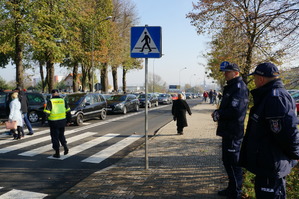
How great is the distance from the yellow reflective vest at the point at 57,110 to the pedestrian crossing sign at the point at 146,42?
2806mm

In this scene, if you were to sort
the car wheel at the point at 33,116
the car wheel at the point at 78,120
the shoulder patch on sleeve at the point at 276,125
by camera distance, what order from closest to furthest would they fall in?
the shoulder patch on sleeve at the point at 276,125 → the car wheel at the point at 78,120 → the car wheel at the point at 33,116

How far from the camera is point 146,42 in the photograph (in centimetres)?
529

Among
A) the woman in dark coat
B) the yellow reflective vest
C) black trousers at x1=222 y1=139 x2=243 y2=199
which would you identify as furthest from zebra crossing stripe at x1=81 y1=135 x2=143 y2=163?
black trousers at x1=222 y1=139 x2=243 y2=199

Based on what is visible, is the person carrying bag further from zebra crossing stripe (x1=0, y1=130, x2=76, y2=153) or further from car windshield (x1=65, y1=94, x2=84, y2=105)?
car windshield (x1=65, y1=94, x2=84, y2=105)

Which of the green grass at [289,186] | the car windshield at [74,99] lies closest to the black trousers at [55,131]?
the green grass at [289,186]

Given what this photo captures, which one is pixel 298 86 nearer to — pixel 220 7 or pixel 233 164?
pixel 233 164

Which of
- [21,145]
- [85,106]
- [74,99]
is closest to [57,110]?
[21,145]

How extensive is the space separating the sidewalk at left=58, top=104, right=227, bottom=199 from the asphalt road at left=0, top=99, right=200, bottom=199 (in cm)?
54

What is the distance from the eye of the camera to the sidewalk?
4.20 m

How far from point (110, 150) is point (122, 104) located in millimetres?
12003

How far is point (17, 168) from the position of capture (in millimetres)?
5887

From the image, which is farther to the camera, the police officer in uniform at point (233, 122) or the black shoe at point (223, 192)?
the black shoe at point (223, 192)

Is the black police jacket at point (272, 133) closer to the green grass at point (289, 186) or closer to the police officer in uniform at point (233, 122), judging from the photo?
the police officer in uniform at point (233, 122)

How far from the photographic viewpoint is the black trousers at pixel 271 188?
261cm
